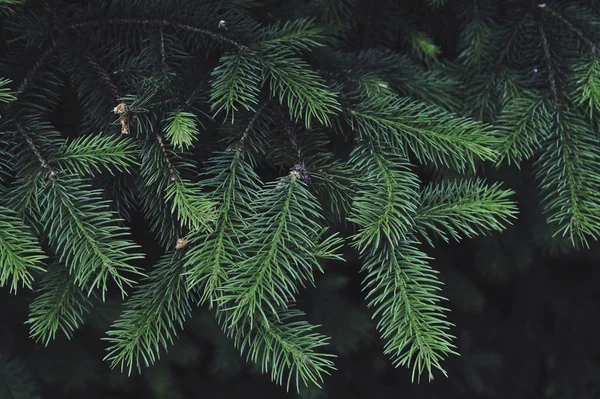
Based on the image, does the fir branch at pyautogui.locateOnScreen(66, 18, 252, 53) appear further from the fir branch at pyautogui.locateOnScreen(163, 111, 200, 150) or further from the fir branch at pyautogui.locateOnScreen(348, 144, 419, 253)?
the fir branch at pyautogui.locateOnScreen(348, 144, 419, 253)

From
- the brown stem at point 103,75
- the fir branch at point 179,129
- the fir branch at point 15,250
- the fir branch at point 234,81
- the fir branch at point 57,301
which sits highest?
the fir branch at point 234,81

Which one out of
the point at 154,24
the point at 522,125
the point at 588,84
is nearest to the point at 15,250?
the point at 154,24

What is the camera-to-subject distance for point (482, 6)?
1.38 meters

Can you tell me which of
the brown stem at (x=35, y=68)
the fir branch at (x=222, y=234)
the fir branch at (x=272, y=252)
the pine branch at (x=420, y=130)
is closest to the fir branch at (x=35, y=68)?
the brown stem at (x=35, y=68)

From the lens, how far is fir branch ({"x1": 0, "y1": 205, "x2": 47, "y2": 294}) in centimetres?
85

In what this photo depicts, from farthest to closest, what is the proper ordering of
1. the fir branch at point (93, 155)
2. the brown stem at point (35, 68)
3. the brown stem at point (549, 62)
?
the brown stem at point (549, 62)
the brown stem at point (35, 68)
the fir branch at point (93, 155)

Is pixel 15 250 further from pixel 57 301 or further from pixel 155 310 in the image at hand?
pixel 155 310

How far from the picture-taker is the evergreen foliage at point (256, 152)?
2.99 feet

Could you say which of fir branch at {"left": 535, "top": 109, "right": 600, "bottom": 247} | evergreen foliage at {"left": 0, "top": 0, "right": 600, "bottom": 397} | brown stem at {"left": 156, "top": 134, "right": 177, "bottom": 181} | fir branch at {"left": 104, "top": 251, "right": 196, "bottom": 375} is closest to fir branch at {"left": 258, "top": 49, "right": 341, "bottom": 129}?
evergreen foliage at {"left": 0, "top": 0, "right": 600, "bottom": 397}

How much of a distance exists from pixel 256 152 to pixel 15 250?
0.43 m

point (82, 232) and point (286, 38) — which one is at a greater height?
point (286, 38)

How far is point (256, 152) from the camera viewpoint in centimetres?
105

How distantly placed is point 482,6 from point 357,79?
0.43m

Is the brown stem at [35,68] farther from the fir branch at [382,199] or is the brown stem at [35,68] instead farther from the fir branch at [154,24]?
the fir branch at [382,199]
